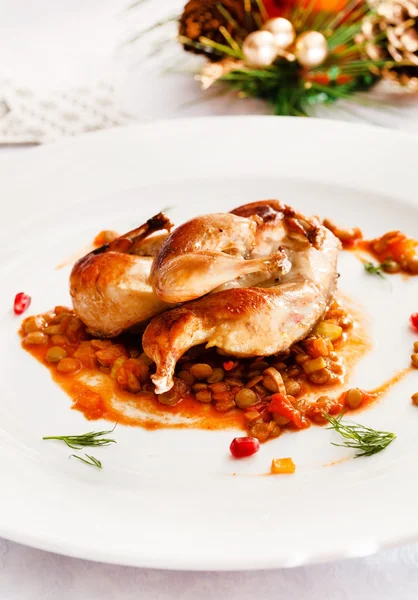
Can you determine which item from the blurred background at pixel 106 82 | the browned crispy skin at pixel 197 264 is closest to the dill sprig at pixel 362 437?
the browned crispy skin at pixel 197 264

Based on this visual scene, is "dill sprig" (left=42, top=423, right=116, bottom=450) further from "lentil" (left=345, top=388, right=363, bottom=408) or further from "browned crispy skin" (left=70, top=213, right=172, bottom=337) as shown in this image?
"lentil" (left=345, top=388, right=363, bottom=408)

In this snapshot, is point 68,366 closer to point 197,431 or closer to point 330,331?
point 197,431

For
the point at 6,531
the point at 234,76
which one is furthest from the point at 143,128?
the point at 6,531

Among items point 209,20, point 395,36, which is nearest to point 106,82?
point 209,20

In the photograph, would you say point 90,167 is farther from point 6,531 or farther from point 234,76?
point 6,531

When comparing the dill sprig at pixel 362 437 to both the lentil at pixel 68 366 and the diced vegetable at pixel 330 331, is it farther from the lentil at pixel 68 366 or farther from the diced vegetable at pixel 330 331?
the lentil at pixel 68 366
